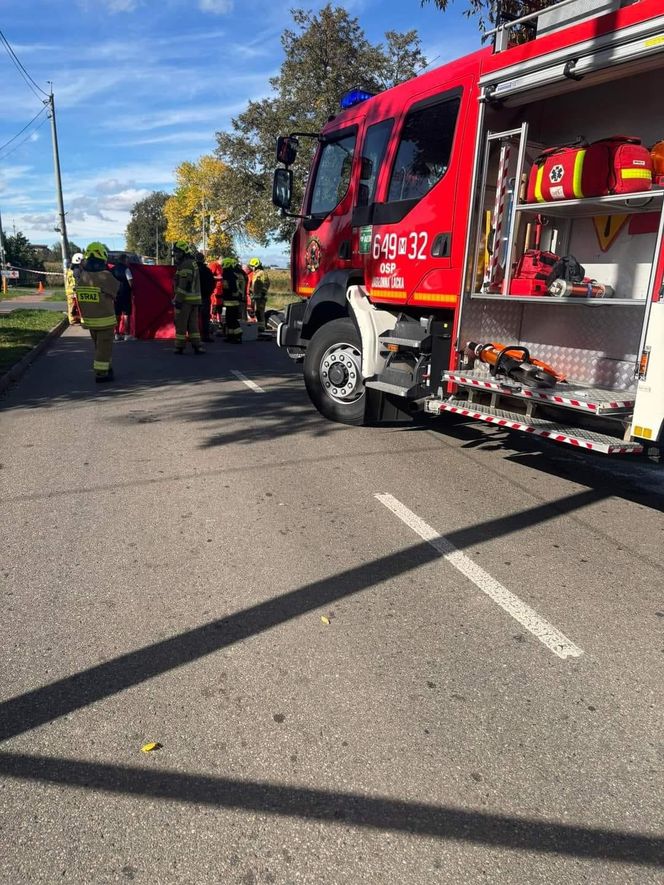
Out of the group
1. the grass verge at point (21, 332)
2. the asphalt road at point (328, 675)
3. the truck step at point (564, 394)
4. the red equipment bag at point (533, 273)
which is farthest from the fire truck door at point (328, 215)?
the grass verge at point (21, 332)

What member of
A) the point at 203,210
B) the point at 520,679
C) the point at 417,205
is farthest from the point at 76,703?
the point at 203,210

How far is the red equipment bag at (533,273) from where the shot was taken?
526 centimetres

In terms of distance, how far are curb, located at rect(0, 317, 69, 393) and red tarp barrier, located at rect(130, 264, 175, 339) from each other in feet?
6.64

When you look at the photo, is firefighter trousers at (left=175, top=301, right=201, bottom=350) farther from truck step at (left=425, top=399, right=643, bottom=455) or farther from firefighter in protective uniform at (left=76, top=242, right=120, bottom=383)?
truck step at (left=425, top=399, right=643, bottom=455)

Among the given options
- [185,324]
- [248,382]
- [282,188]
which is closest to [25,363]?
[185,324]

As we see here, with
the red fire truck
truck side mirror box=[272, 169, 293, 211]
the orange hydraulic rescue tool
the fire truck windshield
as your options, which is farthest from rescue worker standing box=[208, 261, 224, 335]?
the orange hydraulic rescue tool

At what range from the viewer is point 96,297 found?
905 cm

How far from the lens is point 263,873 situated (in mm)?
1896

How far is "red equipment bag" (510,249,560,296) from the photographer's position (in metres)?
A: 5.26

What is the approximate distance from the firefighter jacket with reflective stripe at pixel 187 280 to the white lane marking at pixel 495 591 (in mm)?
8934

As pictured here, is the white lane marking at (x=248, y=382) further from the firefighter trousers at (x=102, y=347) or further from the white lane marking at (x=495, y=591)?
the white lane marking at (x=495, y=591)

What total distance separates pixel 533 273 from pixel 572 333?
2.74 ft

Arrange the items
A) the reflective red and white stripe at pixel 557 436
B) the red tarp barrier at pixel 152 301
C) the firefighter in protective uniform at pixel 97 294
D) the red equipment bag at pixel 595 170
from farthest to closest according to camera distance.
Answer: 1. the red tarp barrier at pixel 152 301
2. the firefighter in protective uniform at pixel 97 294
3. the red equipment bag at pixel 595 170
4. the reflective red and white stripe at pixel 557 436

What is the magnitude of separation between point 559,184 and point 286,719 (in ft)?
13.9
